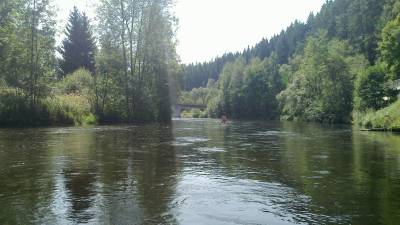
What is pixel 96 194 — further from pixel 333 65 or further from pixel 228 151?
pixel 333 65

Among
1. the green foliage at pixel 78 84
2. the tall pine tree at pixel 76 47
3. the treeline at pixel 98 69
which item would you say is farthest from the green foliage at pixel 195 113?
the green foliage at pixel 78 84

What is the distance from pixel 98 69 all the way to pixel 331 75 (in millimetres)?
46536

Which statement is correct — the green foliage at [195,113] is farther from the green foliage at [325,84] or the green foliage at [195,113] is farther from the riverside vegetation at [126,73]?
the green foliage at [325,84]

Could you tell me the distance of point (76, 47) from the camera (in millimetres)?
96500

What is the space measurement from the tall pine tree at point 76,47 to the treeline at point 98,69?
31.8 meters

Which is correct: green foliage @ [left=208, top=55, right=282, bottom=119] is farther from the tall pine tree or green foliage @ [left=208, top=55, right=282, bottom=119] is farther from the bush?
the bush

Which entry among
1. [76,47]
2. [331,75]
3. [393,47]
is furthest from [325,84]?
[76,47]

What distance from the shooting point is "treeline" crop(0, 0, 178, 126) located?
48.1 meters

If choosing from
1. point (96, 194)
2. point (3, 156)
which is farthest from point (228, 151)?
point (96, 194)

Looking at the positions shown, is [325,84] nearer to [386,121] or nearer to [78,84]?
[386,121]

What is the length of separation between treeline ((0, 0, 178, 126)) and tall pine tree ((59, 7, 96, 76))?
31757mm

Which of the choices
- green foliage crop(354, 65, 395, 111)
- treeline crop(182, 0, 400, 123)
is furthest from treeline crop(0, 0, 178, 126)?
green foliage crop(354, 65, 395, 111)

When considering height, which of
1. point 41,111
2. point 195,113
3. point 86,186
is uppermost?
point 195,113

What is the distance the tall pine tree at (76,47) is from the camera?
94.4 meters
